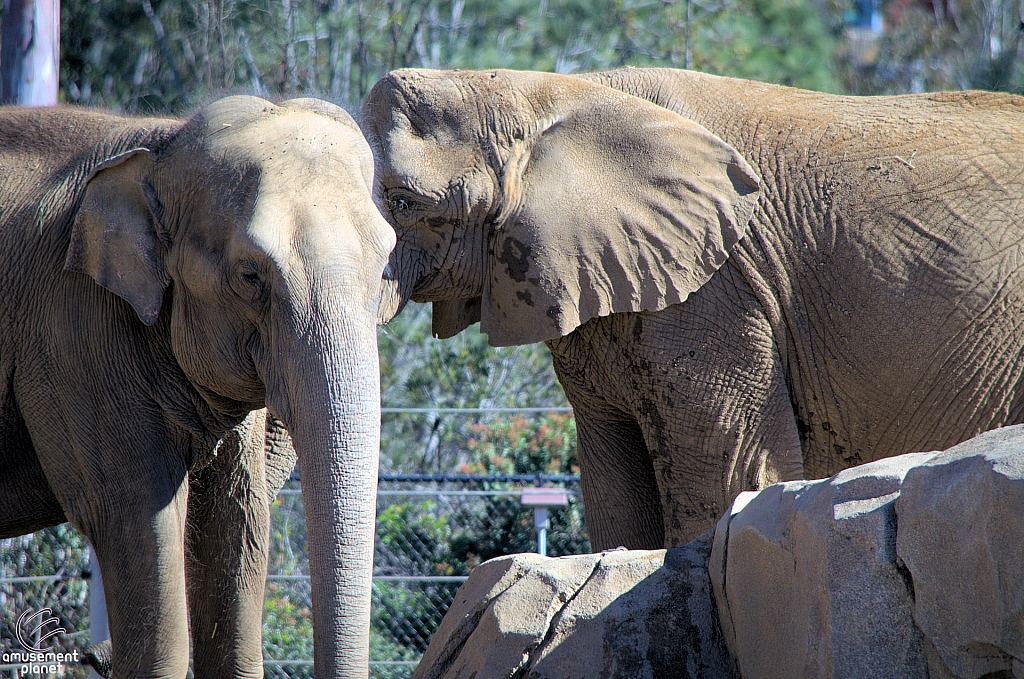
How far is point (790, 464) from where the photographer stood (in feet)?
13.9

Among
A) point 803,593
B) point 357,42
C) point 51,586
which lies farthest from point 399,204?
point 357,42

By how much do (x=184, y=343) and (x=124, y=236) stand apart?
365mm

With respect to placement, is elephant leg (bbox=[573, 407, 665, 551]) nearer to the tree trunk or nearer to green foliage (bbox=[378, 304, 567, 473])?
the tree trunk

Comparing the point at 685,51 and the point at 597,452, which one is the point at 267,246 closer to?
the point at 597,452

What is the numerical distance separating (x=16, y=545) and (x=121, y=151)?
3.74m

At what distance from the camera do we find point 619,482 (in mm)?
4750

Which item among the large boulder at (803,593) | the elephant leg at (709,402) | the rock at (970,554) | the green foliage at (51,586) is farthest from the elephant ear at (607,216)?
the green foliage at (51,586)

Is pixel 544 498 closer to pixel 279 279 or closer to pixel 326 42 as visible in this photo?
pixel 279 279

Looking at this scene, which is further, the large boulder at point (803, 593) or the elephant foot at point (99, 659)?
the elephant foot at point (99, 659)

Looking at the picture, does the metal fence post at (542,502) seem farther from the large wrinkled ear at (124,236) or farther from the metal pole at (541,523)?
the large wrinkled ear at (124,236)

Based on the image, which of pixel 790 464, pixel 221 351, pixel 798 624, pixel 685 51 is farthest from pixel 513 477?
pixel 685 51

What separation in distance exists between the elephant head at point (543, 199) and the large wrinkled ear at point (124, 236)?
3.11ft

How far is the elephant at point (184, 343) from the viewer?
2.92m

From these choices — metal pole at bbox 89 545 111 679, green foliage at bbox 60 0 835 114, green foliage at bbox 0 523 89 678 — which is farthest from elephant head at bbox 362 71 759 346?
green foliage at bbox 60 0 835 114
